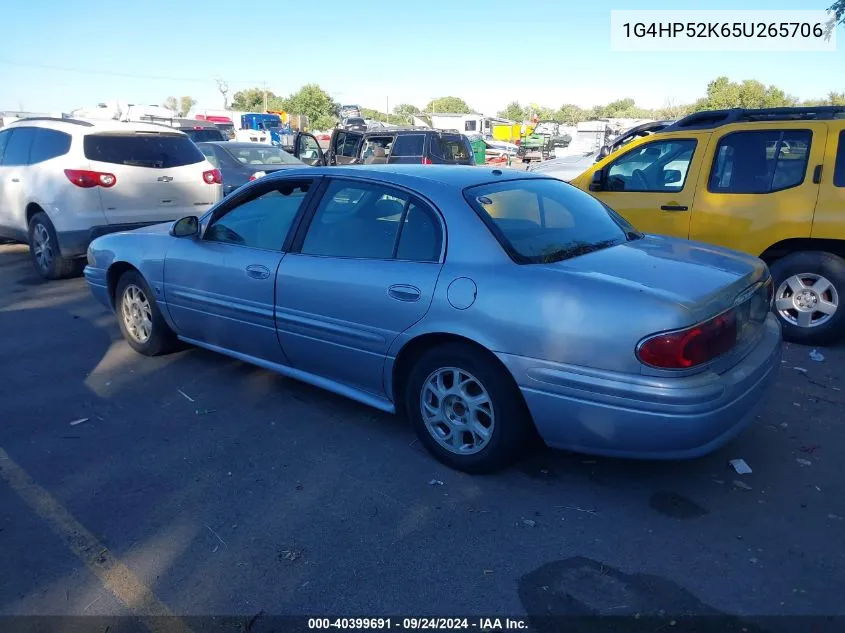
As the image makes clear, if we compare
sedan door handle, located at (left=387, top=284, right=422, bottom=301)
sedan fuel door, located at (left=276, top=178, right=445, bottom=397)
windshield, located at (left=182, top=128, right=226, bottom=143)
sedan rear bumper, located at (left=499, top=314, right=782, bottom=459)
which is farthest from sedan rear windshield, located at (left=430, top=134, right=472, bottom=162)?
windshield, located at (left=182, top=128, right=226, bottom=143)

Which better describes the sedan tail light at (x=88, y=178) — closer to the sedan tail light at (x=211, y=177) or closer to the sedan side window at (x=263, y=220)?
the sedan tail light at (x=211, y=177)

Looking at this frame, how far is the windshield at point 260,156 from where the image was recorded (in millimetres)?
11867

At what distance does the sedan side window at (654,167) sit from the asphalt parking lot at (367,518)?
95.5 inches

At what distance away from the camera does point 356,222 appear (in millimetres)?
3869

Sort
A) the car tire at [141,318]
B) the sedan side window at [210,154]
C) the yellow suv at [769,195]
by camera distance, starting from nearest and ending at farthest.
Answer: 1. the car tire at [141,318]
2. the yellow suv at [769,195]
3. the sedan side window at [210,154]

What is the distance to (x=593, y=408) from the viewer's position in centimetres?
293

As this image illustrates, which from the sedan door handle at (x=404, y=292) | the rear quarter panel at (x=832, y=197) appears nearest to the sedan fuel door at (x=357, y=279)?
the sedan door handle at (x=404, y=292)

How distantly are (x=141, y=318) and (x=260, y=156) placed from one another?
24.9 feet

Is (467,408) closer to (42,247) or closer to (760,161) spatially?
(760,161)

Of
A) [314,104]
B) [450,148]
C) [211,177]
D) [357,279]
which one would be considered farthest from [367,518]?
[314,104]

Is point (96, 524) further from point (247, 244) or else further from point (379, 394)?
point (247, 244)

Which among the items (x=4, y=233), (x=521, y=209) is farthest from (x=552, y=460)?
(x=4, y=233)

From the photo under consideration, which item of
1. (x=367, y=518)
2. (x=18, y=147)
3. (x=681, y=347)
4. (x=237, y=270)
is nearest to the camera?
(x=681, y=347)

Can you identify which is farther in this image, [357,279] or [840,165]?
[840,165]
